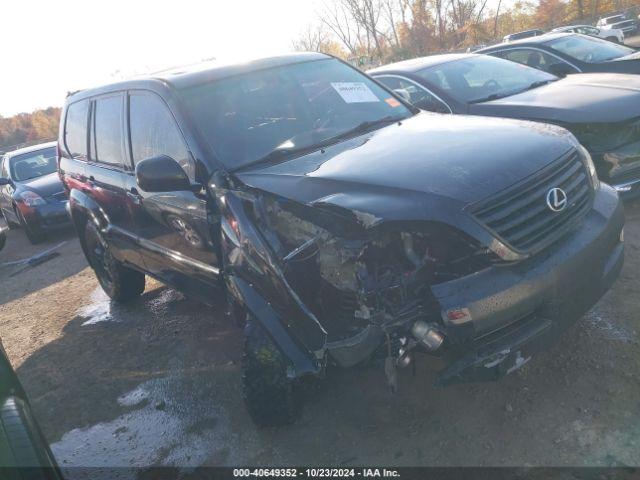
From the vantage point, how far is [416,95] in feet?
19.5

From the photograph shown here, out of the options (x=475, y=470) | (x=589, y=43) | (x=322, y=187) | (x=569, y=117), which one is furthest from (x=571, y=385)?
(x=589, y=43)

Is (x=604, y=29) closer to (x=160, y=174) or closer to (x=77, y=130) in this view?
(x=77, y=130)

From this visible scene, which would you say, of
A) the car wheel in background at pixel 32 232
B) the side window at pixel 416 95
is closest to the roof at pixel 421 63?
the side window at pixel 416 95

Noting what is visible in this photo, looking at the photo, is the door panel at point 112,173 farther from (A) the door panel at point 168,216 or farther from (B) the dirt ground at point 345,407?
(B) the dirt ground at point 345,407

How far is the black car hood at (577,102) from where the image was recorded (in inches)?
186

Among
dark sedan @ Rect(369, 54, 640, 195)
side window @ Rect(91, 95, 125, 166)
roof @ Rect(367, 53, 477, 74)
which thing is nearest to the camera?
side window @ Rect(91, 95, 125, 166)

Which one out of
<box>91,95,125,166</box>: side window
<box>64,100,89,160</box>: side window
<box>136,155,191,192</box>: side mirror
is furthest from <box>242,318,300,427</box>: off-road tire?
<box>64,100,89,160</box>: side window

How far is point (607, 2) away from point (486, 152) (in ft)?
142

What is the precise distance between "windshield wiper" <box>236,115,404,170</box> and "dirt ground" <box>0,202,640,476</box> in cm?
98

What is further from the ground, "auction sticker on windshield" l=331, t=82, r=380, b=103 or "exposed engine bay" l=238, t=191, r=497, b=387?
"auction sticker on windshield" l=331, t=82, r=380, b=103

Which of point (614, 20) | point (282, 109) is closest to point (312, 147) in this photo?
point (282, 109)

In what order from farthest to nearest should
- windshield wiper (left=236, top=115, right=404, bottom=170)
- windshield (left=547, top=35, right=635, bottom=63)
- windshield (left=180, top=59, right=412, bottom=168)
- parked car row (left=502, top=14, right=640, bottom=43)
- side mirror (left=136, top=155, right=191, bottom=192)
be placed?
parked car row (left=502, top=14, right=640, bottom=43) → windshield (left=547, top=35, right=635, bottom=63) → windshield (left=180, top=59, right=412, bottom=168) → windshield wiper (left=236, top=115, right=404, bottom=170) → side mirror (left=136, top=155, right=191, bottom=192)

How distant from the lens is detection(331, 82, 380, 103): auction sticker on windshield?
12.8 feet

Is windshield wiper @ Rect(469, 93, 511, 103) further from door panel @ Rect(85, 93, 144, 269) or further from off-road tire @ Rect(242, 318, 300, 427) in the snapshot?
off-road tire @ Rect(242, 318, 300, 427)
